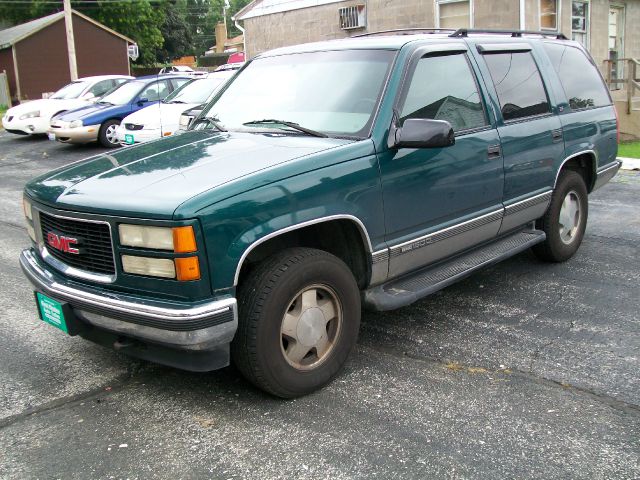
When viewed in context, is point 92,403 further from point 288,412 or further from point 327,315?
point 327,315

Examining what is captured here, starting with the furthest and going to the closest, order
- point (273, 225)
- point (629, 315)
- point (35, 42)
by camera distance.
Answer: point (35, 42) → point (629, 315) → point (273, 225)

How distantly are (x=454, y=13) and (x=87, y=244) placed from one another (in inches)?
585

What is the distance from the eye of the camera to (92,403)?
3.55 meters

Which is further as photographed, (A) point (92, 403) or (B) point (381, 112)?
(B) point (381, 112)

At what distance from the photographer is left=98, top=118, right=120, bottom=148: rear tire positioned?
13820 millimetres

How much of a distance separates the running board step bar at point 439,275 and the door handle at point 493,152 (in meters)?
0.68

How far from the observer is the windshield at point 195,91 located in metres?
12.2

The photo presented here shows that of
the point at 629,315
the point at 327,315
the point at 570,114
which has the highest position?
the point at 570,114

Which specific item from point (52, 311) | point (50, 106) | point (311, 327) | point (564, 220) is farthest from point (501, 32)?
point (50, 106)

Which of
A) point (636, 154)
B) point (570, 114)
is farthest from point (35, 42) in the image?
point (570, 114)

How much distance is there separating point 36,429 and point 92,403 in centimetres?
32

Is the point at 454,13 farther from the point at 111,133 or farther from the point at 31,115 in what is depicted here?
the point at 31,115

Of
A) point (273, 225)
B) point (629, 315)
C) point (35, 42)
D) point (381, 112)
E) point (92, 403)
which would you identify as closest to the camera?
point (273, 225)

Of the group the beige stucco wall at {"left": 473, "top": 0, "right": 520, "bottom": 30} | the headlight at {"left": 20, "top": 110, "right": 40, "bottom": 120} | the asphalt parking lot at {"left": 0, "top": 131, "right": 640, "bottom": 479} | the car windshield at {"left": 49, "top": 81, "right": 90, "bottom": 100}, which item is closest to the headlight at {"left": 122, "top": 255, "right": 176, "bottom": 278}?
the asphalt parking lot at {"left": 0, "top": 131, "right": 640, "bottom": 479}
